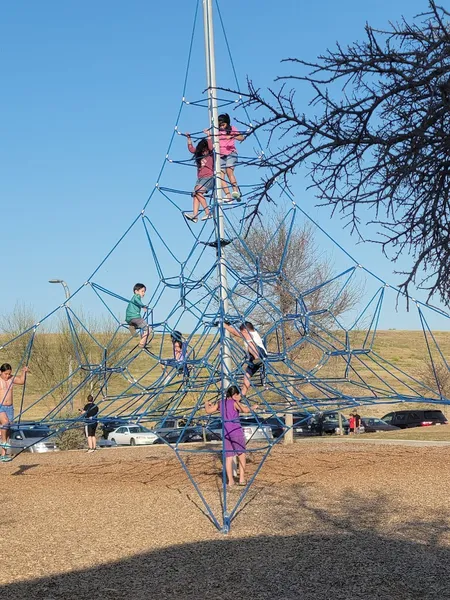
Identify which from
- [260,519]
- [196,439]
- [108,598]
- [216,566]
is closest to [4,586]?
[108,598]

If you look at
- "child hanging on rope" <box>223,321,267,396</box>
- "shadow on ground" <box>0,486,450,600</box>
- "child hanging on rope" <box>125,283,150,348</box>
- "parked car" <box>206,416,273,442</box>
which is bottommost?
"shadow on ground" <box>0,486,450,600</box>

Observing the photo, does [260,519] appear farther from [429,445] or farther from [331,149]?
[429,445]

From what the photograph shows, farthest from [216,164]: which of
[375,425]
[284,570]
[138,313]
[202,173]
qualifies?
[375,425]

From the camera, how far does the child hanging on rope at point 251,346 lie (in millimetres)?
10891

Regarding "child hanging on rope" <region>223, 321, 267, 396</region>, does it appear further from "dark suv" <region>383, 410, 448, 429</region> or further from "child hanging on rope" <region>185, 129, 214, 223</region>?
"dark suv" <region>383, 410, 448, 429</region>

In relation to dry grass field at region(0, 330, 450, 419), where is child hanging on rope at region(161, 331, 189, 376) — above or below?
below

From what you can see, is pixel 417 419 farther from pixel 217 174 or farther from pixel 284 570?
pixel 284 570

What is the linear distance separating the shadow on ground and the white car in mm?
19691

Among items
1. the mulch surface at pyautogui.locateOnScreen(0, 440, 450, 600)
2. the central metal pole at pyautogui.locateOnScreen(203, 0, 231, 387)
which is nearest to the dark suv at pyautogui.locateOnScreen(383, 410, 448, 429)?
the mulch surface at pyautogui.locateOnScreen(0, 440, 450, 600)

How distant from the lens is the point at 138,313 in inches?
470

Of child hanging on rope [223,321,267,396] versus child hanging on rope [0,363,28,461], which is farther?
child hanging on rope [0,363,28,461]

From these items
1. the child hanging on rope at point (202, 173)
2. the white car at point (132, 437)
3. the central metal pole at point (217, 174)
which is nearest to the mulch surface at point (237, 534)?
the central metal pole at point (217, 174)

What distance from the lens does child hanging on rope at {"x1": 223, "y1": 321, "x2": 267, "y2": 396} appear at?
10.9 metres

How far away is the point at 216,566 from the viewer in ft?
24.1
